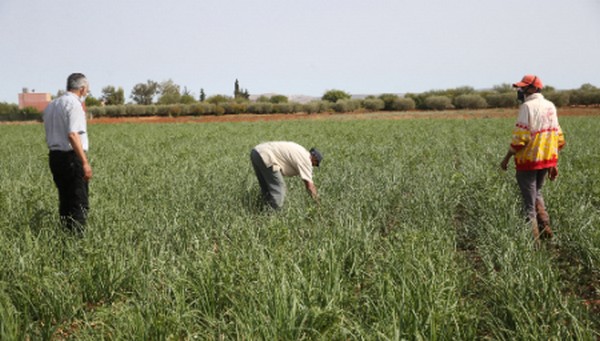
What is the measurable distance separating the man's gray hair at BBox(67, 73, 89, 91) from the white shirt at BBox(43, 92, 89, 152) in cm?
9

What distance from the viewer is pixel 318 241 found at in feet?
14.6

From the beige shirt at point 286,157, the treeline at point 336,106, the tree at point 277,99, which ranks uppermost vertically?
the tree at point 277,99

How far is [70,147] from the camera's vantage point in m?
5.00

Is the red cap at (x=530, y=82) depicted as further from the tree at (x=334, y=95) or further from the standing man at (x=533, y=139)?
the tree at (x=334, y=95)

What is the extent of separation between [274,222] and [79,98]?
2.66 meters

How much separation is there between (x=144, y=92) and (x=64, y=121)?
11073 cm

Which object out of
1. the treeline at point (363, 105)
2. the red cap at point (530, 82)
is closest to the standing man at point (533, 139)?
the red cap at point (530, 82)

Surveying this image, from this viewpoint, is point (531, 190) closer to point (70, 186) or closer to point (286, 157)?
point (286, 157)

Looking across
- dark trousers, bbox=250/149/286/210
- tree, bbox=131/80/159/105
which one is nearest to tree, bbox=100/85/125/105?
tree, bbox=131/80/159/105

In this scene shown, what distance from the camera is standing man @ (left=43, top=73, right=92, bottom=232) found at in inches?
191

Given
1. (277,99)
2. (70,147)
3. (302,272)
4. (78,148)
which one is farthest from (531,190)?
(277,99)

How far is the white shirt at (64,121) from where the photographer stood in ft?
15.9

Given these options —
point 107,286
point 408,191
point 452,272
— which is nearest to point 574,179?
point 408,191

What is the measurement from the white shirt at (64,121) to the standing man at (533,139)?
16.4 feet
